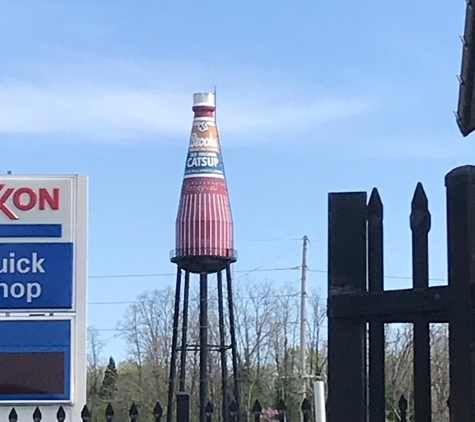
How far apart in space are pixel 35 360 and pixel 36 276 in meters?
0.72

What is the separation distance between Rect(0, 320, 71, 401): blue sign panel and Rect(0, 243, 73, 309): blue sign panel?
7.0 inches

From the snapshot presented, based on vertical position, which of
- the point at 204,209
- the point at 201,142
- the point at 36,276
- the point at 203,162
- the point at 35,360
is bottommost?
the point at 35,360

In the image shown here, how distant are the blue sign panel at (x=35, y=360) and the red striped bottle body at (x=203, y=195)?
22.7 meters

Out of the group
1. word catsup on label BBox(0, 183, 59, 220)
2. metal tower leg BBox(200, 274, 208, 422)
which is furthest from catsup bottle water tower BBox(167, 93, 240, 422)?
word catsup on label BBox(0, 183, 59, 220)

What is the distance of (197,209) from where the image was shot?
106ft

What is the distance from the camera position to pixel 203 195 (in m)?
32.2

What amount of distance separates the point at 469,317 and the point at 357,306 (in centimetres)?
53

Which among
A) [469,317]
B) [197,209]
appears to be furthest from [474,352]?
[197,209]

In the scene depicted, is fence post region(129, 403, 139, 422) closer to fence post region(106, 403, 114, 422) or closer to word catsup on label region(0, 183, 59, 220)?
fence post region(106, 403, 114, 422)

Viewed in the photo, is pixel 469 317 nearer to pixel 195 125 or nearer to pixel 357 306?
pixel 357 306

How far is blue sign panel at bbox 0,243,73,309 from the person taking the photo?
9500 mm

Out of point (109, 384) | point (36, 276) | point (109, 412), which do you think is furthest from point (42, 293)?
point (109, 384)

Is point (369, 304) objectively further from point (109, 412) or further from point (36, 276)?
point (36, 276)

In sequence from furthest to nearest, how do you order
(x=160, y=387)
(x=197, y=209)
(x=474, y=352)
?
(x=160, y=387) < (x=197, y=209) < (x=474, y=352)
